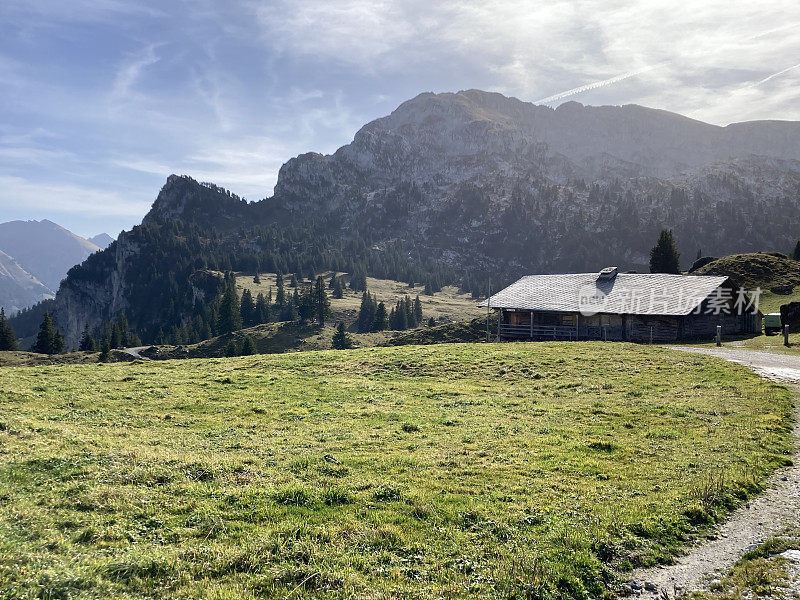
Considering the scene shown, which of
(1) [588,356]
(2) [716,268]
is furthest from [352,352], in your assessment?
(2) [716,268]

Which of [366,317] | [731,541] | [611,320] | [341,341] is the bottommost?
[341,341]

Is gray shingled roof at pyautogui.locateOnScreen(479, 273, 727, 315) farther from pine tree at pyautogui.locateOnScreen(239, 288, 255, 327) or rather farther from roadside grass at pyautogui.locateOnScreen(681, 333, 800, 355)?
pine tree at pyautogui.locateOnScreen(239, 288, 255, 327)

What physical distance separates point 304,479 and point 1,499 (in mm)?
6774

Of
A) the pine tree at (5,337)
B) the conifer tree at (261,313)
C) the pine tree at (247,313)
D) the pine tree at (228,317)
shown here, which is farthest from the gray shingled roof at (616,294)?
the pine tree at (5,337)

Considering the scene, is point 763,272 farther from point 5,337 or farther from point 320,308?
point 5,337

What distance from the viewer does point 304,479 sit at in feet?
40.3

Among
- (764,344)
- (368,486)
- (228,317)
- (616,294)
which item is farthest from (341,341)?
(368,486)

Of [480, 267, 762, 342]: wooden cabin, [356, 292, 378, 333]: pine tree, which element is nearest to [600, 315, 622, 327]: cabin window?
[480, 267, 762, 342]: wooden cabin

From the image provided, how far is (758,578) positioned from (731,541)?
5.53 ft

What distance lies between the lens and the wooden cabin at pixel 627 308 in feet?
164

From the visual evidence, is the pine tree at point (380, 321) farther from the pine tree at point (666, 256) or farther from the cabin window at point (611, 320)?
the cabin window at point (611, 320)

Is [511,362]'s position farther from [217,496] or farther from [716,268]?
[716,268]

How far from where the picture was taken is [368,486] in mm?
11883

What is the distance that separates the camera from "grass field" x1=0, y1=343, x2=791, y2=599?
7738 millimetres
